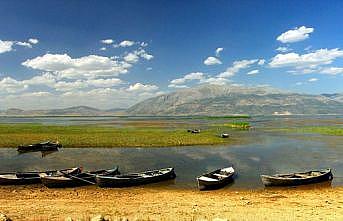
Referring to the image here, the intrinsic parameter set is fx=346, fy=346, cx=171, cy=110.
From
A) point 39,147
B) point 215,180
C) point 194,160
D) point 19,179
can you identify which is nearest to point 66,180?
point 19,179

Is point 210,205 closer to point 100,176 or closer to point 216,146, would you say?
point 100,176

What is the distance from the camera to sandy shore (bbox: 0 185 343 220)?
22359mm

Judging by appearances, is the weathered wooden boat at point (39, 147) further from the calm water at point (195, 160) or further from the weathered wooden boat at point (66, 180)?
the weathered wooden boat at point (66, 180)

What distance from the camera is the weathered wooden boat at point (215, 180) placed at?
32.0m

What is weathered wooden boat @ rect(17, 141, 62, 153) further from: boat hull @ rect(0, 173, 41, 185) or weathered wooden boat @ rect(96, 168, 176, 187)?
weathered wooden boat @ rect(96, 168, 176, 187)

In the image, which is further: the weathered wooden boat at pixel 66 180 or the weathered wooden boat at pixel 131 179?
the weathered wooden boat at pixel 131 179

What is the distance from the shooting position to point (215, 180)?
32.4 metres

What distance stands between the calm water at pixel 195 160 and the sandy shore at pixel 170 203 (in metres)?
3.89

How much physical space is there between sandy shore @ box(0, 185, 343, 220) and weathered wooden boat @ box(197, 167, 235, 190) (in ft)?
2.95

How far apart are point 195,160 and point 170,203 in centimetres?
2127

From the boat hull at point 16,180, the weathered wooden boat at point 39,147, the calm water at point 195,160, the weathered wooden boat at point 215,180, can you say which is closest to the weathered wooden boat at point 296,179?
the calm water at point 195,160

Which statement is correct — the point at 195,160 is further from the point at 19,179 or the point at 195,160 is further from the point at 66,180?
the point at 19,179

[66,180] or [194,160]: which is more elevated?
[66,180]

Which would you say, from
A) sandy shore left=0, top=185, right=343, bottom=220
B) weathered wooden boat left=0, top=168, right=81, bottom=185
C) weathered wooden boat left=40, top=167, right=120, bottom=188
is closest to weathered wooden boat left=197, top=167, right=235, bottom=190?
sandy shore left=0, top=185, right=343, bottom=220
